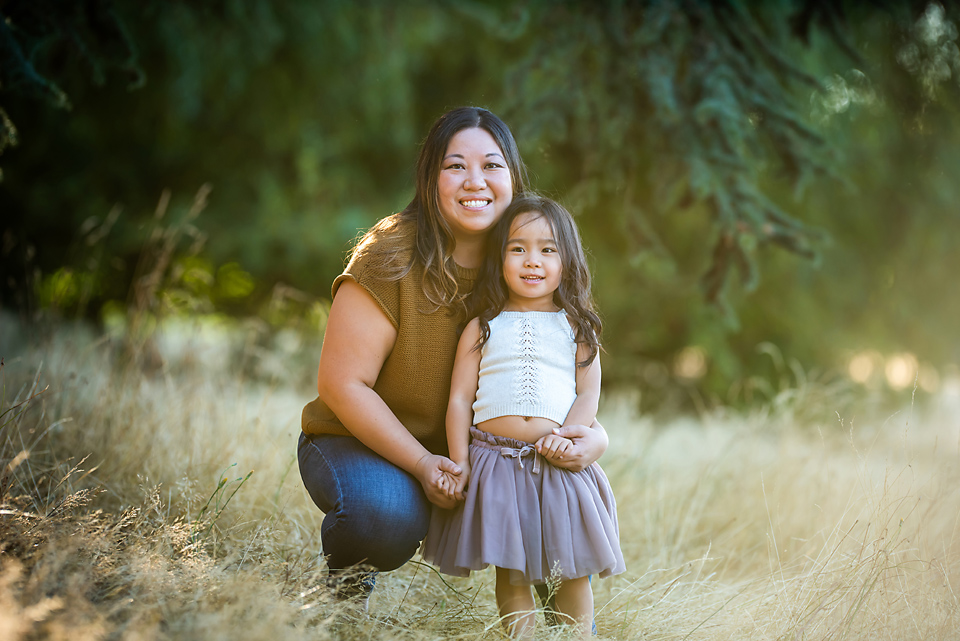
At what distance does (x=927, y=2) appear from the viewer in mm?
3863

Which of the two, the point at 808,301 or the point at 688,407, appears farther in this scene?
the point at 688,407

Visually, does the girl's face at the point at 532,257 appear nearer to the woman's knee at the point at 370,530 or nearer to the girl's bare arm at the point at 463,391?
the girl's bare arm at the point at 463,391

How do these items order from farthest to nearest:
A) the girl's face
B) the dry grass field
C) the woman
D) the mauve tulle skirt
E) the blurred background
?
the blurred background → the girl's face → the woman → the mauve tulle skirt → the dry grass field

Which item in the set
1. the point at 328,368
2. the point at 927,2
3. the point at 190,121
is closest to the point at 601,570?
the point at 328,368

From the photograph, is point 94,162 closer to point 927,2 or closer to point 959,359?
point 927,2

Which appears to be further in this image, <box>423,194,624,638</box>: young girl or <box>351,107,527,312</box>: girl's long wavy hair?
<box>351,107,527,312</box>: girl's long wavy hair

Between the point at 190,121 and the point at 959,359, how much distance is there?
6.93 metres

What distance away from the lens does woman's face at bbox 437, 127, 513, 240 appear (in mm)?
2322

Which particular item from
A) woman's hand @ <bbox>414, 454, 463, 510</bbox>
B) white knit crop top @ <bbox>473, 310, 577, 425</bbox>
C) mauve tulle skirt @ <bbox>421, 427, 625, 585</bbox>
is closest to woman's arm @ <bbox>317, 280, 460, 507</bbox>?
woman's hand @ <bbox>414, 454, 463, 510</bbox>

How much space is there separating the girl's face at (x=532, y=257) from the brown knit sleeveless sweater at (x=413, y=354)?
0.26 metres

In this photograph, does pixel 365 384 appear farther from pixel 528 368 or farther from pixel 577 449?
pixel 577 449

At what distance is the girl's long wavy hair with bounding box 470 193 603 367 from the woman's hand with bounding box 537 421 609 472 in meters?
0.22

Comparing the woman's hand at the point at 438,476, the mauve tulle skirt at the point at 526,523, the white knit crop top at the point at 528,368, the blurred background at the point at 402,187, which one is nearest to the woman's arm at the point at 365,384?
the woman's hand at the point at 438,476

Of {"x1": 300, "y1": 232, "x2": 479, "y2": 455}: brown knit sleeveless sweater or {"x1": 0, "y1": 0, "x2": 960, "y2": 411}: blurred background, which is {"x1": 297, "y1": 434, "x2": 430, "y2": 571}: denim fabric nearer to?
{"x1": 300, "y1": 232, "x2": 479, "y2": 455}: brown knit sleeveless sweater
